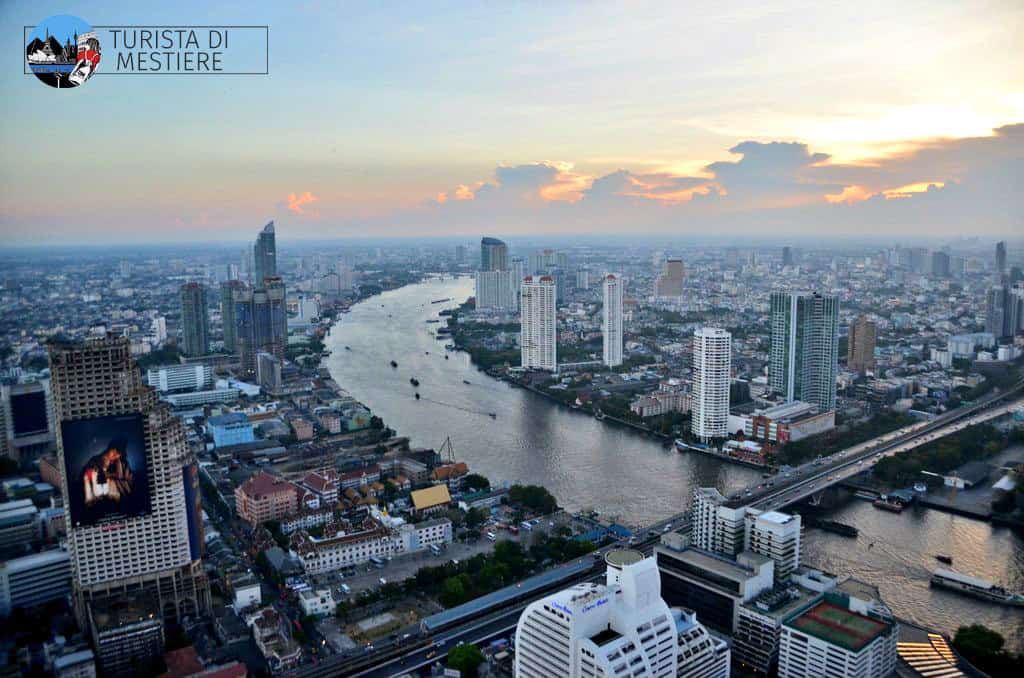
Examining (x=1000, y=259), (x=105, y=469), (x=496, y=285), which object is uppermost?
(x=1000, y=259)

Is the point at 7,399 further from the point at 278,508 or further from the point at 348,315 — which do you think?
the point at 348,315

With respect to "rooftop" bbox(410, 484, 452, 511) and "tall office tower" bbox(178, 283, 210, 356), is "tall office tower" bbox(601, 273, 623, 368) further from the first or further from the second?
"rooftop" bbox(410, 484, 452, 511)

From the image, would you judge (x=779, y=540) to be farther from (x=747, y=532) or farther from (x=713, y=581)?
(x=713, y=581)

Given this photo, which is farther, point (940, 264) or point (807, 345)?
point (940, 264)

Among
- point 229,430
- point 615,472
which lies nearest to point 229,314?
point 229,430

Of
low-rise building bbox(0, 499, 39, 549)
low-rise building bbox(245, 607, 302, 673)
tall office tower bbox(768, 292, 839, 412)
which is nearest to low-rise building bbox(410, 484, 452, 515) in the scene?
low-rise building bbox(245, 607, 302, 673)

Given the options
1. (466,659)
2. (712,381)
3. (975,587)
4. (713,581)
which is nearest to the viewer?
(466,659)

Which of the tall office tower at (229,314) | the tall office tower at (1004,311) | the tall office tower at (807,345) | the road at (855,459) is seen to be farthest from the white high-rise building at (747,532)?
the tall office tower at (229,314)

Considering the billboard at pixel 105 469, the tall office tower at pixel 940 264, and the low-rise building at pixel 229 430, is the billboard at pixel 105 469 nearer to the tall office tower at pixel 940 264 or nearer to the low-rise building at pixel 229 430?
the low-rise building at pixel 229 430
